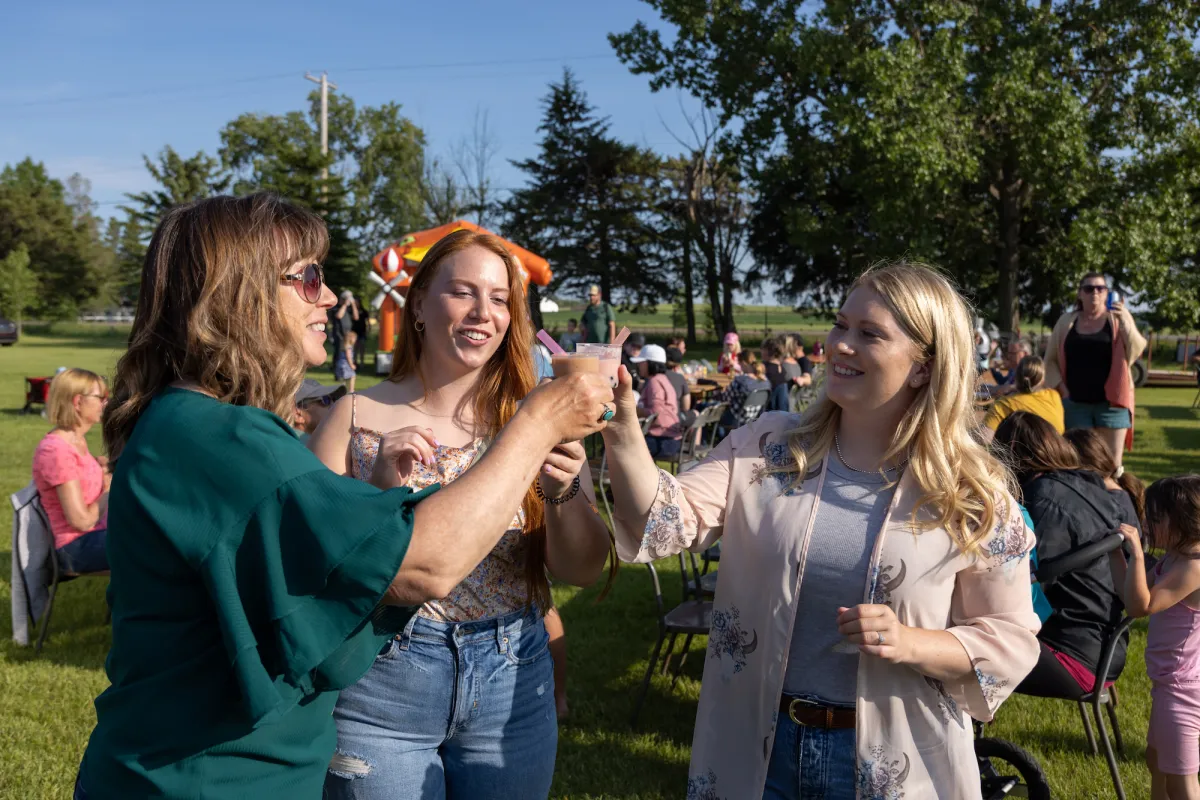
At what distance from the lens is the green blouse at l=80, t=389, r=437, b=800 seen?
4.07 ft

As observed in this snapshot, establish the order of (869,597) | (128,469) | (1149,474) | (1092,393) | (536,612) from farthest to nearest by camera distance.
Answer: (1149,474)
(1092,393)
(536,612)
(869,597)
(128,469)

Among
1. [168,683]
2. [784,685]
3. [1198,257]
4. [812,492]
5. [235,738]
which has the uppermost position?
[1198,257]

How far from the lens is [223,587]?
4.03ft

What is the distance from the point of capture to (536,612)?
2.15 metres

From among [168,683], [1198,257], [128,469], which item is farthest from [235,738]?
[1198,257]

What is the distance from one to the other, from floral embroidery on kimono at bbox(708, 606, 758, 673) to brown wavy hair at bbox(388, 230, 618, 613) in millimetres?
284

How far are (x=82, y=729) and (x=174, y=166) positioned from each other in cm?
5078

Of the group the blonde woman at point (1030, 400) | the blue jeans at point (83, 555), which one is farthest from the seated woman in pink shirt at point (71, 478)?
the blonde woman at point (1030, 400)

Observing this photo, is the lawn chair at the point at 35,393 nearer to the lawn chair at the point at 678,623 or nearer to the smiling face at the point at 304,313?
the lawn chair at the point at 678,623

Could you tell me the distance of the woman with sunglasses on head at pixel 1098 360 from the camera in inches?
270

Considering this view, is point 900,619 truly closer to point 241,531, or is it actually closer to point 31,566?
point 241,531

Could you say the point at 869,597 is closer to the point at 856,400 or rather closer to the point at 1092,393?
the point at 856,400

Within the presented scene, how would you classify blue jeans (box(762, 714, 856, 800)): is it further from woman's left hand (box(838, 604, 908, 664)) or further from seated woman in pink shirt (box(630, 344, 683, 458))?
seated woman in pink shirt (box(630, 344, 683, 458))

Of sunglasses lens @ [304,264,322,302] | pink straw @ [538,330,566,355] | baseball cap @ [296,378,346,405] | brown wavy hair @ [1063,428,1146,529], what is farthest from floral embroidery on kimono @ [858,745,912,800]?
baseball cap @ [296,378,346,405]
